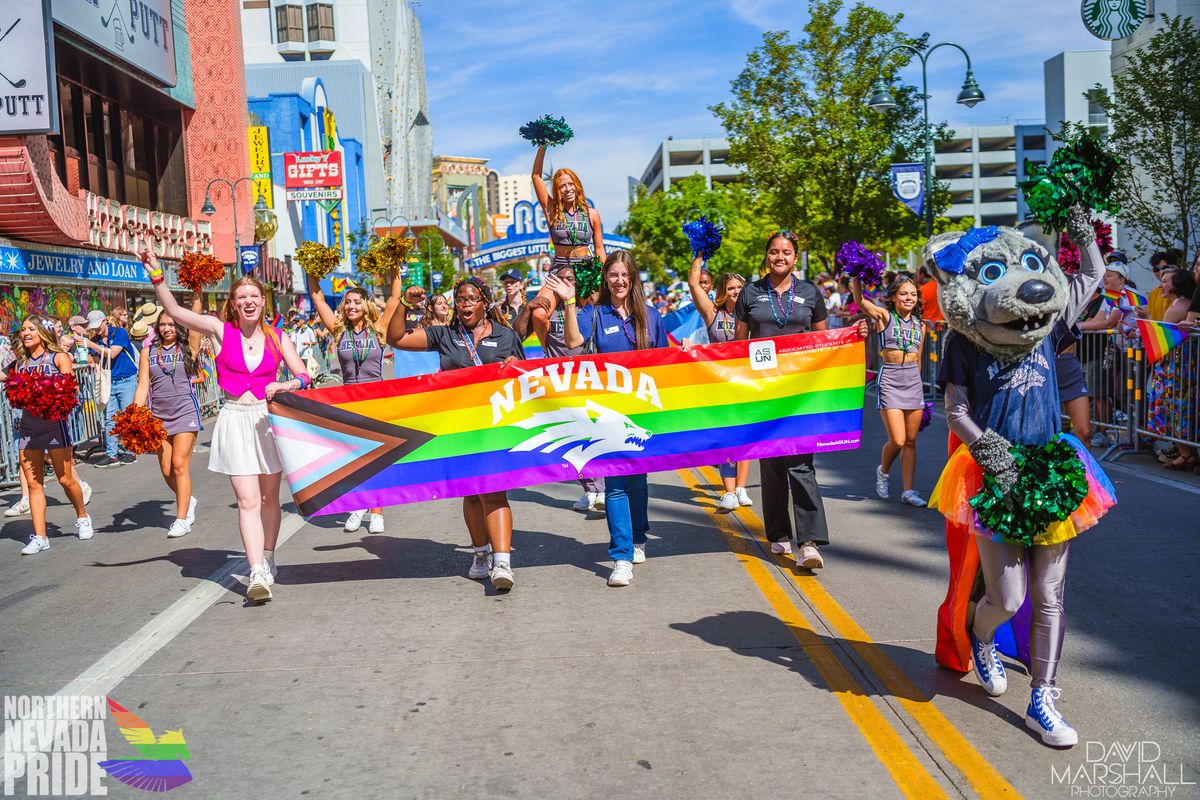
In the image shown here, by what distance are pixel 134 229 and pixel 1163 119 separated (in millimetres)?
21496

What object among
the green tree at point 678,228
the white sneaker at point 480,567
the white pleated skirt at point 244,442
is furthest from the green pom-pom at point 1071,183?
the green tree at point 678,228

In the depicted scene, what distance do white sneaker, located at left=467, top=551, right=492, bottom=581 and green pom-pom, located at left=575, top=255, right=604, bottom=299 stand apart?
1809 mm

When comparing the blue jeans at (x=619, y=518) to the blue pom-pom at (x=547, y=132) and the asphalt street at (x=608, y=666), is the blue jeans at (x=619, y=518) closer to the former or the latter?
the asphalt street at (x=608, y=666)

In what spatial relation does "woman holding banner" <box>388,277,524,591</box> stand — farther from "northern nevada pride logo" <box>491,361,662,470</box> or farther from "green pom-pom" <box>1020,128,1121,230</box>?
"green pom-pom" <box>1020,128,1121,230</box>

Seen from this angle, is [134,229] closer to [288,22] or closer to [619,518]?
[619,518]

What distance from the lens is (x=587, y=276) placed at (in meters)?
6.98

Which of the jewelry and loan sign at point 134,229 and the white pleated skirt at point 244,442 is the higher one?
the jewelry and loan sign at point 134,229

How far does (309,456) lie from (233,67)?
3015 centimetres

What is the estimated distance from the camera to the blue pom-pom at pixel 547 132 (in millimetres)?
9609

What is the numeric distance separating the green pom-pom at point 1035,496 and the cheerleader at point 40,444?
7578mm

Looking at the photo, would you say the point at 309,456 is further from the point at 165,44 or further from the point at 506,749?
the point at 165,44

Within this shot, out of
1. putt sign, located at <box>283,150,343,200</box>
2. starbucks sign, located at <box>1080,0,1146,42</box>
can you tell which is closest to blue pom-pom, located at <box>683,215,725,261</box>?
starbucks sign, located at <box>1080,0,1146,42</box>

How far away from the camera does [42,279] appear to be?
20.8 meters

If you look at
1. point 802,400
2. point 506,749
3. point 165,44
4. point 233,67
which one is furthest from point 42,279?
point 506,749
